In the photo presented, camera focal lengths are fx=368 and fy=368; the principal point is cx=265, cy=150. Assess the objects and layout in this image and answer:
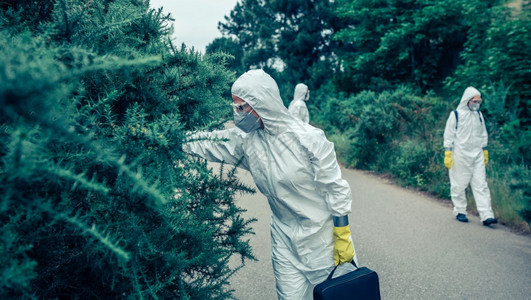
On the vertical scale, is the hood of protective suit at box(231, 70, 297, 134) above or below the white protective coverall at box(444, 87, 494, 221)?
above

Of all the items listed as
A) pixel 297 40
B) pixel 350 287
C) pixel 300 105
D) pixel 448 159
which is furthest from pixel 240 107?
pixel 297 40

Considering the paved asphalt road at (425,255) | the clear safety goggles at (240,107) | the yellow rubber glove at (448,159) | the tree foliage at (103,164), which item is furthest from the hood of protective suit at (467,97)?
the tree foliage at (103,164)

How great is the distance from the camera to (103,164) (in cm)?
136

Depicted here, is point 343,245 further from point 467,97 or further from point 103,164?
point 467,97

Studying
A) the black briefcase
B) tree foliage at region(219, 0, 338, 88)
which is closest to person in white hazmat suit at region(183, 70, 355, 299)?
the black briefcase

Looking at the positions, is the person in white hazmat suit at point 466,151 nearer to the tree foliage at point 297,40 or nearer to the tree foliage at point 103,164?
the tree foliage at point 103,164

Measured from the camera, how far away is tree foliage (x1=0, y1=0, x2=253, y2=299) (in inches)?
39.0

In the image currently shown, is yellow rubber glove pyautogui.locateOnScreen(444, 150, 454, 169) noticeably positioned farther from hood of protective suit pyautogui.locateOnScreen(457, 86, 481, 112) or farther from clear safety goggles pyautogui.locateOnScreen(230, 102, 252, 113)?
clear safety goggles pyautogui.locateOnScreen(230, 102, 252, 113)

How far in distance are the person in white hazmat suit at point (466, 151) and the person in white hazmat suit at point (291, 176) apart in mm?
4584

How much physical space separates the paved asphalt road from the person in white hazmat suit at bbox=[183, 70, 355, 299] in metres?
0.45

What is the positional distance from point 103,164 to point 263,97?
1.30m

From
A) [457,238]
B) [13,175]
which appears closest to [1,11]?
[13,175]

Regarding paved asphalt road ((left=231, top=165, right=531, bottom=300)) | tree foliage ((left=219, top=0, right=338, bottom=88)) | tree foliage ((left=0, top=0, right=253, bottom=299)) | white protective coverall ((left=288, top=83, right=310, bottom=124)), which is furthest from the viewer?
tree foliage ((left=219, top=0, right=338, bottom=88))

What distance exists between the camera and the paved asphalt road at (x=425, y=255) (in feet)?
13.3
